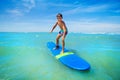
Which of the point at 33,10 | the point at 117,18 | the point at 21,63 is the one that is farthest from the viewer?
the point at 117,18

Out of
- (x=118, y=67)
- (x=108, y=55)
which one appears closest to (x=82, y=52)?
(x=108, y=55)

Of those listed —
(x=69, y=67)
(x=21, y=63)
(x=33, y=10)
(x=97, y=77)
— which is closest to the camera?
(x=97, y=77)

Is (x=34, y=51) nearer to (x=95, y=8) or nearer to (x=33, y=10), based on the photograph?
(x=33, y=10)

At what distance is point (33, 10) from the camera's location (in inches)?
164

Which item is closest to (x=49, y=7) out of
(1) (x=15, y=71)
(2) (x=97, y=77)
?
(1) (x=15, y=71)

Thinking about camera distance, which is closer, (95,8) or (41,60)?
(41,60)

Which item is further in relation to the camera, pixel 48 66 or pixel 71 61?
pixel 48 66

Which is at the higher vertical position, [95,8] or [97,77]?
[95,8]

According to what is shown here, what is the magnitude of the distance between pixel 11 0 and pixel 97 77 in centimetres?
296

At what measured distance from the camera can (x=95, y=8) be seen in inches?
171

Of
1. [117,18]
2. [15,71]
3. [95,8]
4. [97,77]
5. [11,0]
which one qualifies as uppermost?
[11,0]

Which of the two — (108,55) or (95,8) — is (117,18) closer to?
(95,8)

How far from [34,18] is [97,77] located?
8.10 ft

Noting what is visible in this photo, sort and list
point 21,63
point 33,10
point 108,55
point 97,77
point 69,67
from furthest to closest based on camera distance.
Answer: point 33,10, point 108,55, point 21,63, point 69,67, point 97,77
